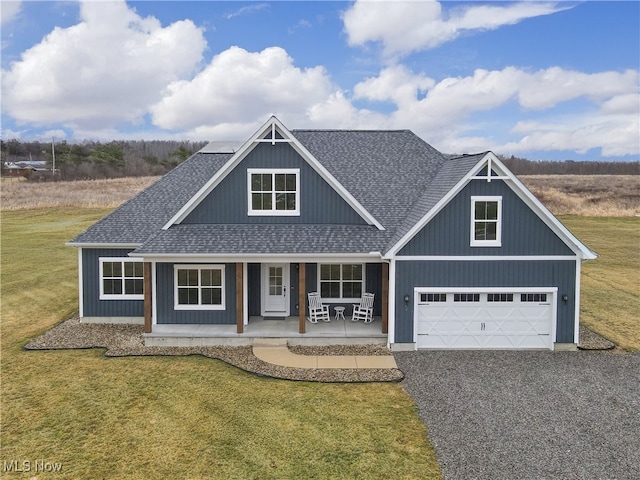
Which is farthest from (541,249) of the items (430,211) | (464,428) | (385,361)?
(464,428)

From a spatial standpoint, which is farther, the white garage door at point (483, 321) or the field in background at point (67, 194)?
the field in background at point (67, 194)

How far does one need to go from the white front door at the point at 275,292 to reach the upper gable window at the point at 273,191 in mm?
2241

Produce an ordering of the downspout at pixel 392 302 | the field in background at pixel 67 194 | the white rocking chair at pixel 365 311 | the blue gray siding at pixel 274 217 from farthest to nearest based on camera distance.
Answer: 1. the field in background at pixel 67 194
2. the white rocking chair at pixel 365 311
3. the blue gray siding at pixel 274 217
4. the downspout at pixel 392 302

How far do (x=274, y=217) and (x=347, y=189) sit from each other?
3.67 m

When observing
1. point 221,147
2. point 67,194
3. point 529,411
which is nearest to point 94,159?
point 67,194

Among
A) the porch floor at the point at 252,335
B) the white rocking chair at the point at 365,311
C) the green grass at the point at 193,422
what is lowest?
the green grass at the point at 193,422

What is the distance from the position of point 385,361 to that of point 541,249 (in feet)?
19.9

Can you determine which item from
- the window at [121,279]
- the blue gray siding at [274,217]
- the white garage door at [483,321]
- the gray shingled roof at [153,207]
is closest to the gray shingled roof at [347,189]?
the gray shingled roof at [153,207]

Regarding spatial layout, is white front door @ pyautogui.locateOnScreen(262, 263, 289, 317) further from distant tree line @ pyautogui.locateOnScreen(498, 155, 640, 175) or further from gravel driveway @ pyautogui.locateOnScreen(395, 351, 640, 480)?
distant tree line @ pyautogui.locateOnScreen(498, 155, 640, 175)

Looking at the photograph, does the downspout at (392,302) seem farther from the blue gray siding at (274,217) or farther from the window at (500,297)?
the window at (500,297)

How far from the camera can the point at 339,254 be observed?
16.4 m

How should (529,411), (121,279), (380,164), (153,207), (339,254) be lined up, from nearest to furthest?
(529,411), (339,254), (121,279), (153,207), (380,164)

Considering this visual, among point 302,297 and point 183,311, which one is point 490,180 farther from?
point 183,311

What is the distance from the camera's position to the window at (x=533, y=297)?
16186mm
